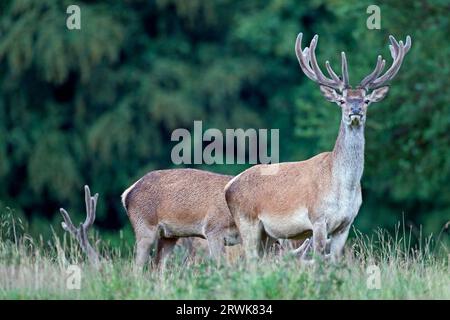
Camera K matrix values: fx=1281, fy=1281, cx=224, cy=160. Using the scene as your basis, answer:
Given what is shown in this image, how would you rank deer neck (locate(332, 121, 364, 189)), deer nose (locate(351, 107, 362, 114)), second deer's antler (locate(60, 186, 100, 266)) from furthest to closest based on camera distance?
second deer's antler (locate(60, 186, 100, 266))
deer neck (locate(332, 121, 364, 189))
deer nose (locate(351, 107, 362, 114))

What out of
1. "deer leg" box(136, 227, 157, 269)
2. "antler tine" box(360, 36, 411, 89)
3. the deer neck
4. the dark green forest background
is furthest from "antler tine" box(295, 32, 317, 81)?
the dark green forest background

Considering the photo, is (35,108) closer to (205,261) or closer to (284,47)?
(284,47)

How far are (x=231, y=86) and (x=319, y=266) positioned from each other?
52.2 ft

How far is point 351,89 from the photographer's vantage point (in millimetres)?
10742

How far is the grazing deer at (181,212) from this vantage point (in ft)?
38.7

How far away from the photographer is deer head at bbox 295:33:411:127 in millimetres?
10570

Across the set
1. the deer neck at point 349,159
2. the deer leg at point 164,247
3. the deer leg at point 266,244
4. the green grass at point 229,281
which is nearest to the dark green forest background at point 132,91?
the deer leg at point 164,247

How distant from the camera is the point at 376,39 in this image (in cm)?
2138

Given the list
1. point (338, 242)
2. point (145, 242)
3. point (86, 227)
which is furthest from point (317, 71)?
point (86, 227)

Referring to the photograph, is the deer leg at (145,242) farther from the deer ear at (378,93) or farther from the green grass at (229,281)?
the deer ear at (378,93)

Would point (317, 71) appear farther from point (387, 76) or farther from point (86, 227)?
point (86, 227)

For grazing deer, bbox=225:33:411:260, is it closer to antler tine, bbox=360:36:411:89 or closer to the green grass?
antler tine, bbox=360:36:411:89

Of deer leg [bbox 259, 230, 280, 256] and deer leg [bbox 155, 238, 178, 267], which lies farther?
deer leg [bbox 155, 238, 178, 267]
